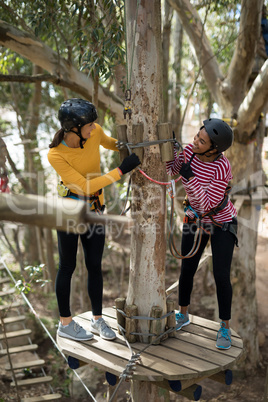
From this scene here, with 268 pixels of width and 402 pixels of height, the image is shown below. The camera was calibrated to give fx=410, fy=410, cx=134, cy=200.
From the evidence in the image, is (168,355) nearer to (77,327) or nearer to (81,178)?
(77,327)

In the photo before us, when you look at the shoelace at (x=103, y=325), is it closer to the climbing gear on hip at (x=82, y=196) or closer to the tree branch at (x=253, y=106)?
the climbing gear on hip at (x=82, y=196)

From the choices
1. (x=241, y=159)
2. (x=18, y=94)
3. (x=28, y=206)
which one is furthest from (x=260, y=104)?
(x=18, y=94)

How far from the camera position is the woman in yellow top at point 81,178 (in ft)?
7.80

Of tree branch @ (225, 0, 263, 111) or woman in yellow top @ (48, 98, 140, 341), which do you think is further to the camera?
tree branch @ (225, 0, 263, 111)

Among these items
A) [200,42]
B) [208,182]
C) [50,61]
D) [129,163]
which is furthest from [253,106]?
[129,163]

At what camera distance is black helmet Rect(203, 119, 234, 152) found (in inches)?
95.0

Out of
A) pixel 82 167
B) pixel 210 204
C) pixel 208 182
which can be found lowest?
pixel 210 204

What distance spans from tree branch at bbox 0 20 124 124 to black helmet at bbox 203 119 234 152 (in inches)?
83.3

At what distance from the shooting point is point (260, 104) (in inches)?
179

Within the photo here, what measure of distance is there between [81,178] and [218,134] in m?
0.84

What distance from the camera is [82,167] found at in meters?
2.51

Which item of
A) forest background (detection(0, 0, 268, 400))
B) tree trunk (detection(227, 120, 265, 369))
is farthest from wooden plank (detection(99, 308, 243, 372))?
tree trunk (detection(227, 120, 265, 369))

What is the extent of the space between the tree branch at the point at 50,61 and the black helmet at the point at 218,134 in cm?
212

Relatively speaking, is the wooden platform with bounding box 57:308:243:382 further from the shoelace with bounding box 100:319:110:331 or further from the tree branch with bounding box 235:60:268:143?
the tree branch with bounding box 235:60:268:143
